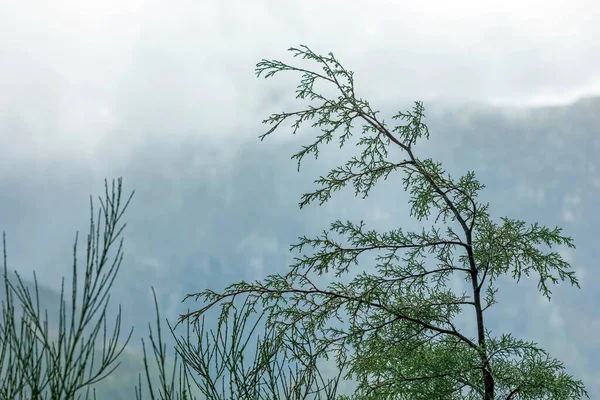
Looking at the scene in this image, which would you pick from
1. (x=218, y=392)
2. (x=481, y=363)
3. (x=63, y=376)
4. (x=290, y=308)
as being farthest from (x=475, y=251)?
(x=63, y=376)

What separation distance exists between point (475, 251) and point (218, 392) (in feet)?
8.65

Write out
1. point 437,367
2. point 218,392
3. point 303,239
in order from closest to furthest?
point 218,392, point 437,367, point 303,239

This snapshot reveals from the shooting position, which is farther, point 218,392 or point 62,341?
point 218,392

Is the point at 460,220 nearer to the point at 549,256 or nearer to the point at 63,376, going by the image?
the point at 549,256

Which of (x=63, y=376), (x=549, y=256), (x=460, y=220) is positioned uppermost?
(x=460, y=220)

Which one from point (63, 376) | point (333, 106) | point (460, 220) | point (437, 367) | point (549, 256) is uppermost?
point (333, 106)

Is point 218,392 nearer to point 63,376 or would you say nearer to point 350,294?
point 63,376

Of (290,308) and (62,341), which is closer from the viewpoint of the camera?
(62,341)

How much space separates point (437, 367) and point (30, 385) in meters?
3.06

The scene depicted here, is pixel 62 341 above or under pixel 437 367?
under

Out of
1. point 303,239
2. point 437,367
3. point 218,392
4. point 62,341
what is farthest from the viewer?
point 303,239

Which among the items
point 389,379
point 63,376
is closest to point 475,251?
point 389,379

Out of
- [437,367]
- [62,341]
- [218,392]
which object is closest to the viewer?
[62,341]

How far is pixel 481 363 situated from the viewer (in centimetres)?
483
